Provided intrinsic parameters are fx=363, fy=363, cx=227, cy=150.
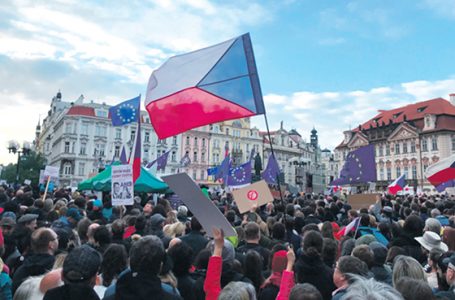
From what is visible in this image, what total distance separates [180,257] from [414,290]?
2.03m

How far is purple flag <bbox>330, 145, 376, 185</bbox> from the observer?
1451 cm

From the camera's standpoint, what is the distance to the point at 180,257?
3.54m

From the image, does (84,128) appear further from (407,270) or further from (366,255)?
(407,270)

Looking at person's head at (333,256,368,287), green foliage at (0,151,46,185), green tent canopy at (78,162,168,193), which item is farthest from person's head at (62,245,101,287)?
green foliage at (0,151,46,185)

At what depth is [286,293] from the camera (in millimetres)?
3010

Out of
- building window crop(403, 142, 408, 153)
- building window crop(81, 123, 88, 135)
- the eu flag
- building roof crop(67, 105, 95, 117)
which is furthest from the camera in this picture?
building roof crop(67, 105, 95, 117)

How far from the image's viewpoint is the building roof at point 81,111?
212 ft

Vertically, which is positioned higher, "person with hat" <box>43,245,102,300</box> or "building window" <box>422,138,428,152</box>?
"building window" <box>422,138,428,152</box>

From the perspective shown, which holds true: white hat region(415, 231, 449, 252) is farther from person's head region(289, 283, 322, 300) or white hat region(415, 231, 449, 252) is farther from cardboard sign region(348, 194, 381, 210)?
cardboard sign region(348, 194, 381, 210)

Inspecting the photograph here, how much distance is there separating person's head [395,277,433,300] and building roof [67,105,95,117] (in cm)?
6778

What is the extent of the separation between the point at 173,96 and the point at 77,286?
3972 mm

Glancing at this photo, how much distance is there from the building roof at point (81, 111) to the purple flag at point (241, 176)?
2008 inches

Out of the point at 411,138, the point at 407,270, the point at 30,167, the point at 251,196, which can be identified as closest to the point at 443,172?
the point at 251,196

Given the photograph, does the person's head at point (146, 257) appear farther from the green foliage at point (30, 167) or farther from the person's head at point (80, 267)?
the green foliage at point (30, 167)
